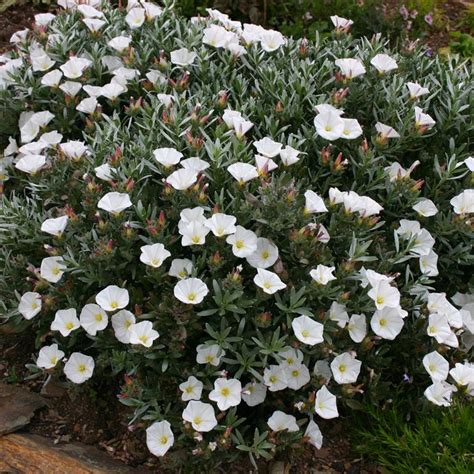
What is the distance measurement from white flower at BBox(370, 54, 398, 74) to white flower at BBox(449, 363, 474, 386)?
1.40m

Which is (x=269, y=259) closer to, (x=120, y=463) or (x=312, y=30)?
(x=120, y=463)

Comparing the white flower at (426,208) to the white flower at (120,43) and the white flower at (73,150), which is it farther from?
the white flower at (120,43)

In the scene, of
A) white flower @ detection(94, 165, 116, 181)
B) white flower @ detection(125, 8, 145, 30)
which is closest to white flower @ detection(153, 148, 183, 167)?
white flower @ detection(94, 165, 116, 181)

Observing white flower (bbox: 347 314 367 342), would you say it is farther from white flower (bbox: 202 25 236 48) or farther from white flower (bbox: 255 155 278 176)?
white flower (bbox: 202 25 236 48)

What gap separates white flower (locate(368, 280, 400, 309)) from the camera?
2.64 m

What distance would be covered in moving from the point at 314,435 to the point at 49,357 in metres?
1.02

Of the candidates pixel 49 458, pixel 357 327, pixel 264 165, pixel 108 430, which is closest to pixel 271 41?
pixel 264 165

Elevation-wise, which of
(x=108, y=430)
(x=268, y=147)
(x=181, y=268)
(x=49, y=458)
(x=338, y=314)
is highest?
(x=268, y=147)

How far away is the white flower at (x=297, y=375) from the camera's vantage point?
8.77 feet

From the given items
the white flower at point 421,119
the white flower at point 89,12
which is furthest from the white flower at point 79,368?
the white flower at point 89,12

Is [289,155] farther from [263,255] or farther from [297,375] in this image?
[297,375]

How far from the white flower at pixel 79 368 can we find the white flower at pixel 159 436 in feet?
1.06

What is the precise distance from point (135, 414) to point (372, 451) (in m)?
0.91

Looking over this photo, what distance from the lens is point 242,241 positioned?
8.68ft
